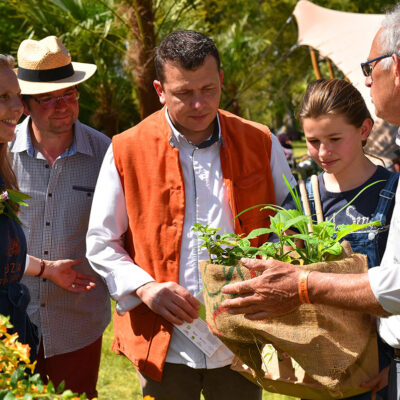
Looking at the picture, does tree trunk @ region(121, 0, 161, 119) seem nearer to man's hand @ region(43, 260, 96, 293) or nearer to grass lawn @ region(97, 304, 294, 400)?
grass lawn @ region(97, 304, 294, 400)

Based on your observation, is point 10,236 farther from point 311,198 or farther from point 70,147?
point 311,198

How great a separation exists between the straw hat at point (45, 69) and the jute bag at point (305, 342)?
5.43 ft

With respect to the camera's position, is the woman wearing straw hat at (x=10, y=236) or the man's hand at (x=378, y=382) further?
the woman wearing straw hat at (x=10, y=236)

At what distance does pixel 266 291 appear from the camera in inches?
80.4

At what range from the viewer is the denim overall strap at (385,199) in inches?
96.3

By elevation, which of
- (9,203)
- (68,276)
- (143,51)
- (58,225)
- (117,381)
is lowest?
(117,381)

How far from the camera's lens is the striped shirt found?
3.21 metres

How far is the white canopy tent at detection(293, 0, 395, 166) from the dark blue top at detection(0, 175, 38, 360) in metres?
8.09

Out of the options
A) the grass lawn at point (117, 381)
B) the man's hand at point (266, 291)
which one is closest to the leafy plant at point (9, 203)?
the man's hand at point (266, 291)

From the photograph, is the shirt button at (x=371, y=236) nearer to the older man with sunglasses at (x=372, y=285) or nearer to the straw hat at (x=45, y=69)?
the older man with sunglasses at (x=372, y=285)

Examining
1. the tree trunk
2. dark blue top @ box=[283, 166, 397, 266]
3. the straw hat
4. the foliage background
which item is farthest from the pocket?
the tree trunk

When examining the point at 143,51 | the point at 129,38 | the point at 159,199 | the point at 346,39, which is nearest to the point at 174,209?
the point at 159,199

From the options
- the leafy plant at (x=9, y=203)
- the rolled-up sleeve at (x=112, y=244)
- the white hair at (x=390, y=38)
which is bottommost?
the rolled-up sleeve at (x=112, y=244)

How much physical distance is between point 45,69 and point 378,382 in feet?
7.77
